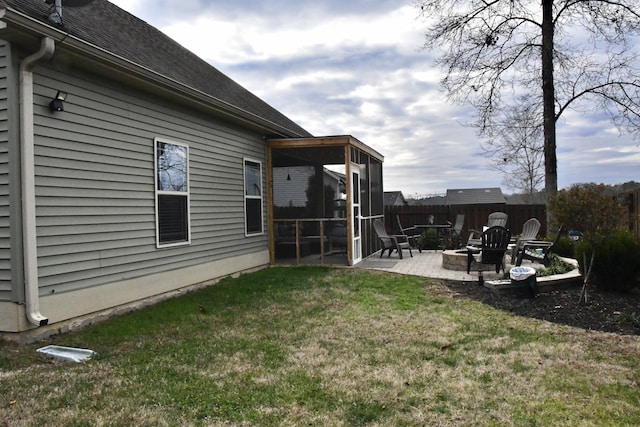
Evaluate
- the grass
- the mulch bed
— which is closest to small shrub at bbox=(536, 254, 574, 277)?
the mulch bed

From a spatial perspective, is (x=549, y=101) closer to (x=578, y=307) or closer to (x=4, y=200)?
(x=578, y=307)

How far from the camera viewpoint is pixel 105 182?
4973mm

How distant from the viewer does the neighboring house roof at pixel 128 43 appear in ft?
13.4

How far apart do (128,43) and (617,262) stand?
7.01 metres

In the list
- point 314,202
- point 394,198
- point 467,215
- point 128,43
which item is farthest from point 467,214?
point 394,198

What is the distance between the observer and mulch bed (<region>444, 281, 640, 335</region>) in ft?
14.8

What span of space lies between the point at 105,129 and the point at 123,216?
100 cm

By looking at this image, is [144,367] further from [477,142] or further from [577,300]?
[477,142]

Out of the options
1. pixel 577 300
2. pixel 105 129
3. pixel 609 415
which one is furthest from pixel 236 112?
pixel 609 415

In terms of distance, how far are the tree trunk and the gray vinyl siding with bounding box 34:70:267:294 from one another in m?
8.11

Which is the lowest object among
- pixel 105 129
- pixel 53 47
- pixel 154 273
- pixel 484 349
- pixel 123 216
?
pixel 484 349

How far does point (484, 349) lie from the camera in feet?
12.6

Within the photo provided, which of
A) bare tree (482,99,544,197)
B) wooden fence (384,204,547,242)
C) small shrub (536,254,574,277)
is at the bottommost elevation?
small shrub (536,254,574,277)

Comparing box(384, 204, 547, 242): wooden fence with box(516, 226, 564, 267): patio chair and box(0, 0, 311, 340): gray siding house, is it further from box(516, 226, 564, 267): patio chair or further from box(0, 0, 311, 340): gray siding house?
box(0, 0, 311, 340): gray siding house
